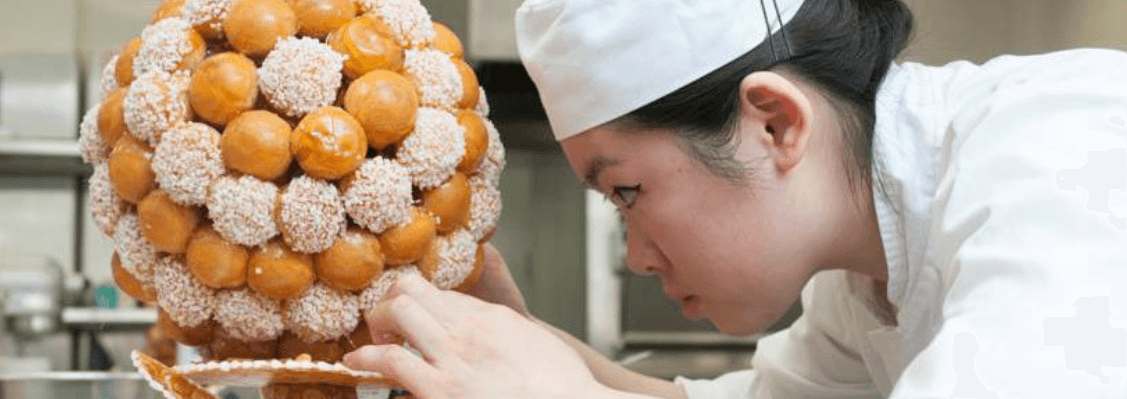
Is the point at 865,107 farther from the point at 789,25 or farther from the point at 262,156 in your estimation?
the point at 262,156

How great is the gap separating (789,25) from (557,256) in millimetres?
2577

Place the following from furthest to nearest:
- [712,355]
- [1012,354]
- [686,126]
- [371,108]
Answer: [712,355]
[686,126]
[371,108]
[1012,354]

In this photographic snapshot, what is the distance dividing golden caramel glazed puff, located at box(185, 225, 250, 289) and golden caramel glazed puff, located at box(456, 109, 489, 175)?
15 centimetres

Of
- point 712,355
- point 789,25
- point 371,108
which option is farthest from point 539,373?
point 712,355

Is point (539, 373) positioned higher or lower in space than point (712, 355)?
higher

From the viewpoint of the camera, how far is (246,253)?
2.91 feet

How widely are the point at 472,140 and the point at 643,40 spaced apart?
14cm

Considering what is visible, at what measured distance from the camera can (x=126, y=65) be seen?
0.93m

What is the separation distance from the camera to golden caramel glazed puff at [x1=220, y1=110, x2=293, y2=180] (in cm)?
85

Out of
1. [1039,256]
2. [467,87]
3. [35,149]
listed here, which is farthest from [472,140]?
[35,149]

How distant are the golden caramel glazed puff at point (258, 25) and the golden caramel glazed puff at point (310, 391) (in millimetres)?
210

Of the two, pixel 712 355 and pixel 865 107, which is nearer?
pixel 865 107

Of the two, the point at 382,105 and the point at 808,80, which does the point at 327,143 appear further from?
the point at 808,80

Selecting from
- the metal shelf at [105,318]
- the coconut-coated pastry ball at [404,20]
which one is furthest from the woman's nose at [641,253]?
the metal shelf at [105,318]
